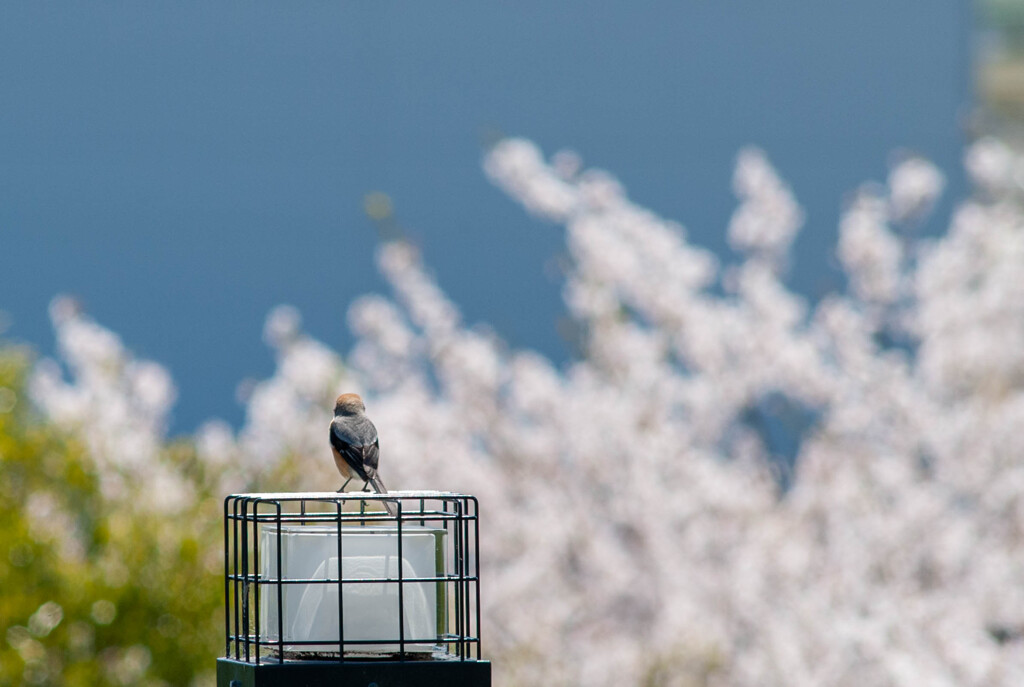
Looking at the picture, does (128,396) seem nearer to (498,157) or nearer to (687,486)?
(498,157)

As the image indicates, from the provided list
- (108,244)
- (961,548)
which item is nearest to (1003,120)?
(961,548)

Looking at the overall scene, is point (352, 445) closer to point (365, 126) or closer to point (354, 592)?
point (354, 592)

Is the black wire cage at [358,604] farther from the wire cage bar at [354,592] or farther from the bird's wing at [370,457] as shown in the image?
the bird's wing at [370,457]

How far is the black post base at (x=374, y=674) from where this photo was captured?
1.32 metres

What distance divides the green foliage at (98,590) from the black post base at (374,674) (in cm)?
254

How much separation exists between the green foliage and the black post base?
254 cm

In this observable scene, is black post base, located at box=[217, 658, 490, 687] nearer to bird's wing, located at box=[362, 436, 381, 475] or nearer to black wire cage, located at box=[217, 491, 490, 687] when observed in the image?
black wire cage, located at box=[217, 491, 490, 687]

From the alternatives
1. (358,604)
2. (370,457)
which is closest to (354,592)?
(358,604)

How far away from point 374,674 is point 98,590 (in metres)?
2.83

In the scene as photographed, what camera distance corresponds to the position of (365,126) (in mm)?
8914

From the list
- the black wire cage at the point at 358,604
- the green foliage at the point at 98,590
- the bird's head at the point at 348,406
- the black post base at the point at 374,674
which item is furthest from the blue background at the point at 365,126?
the black post base at the point at 374,674

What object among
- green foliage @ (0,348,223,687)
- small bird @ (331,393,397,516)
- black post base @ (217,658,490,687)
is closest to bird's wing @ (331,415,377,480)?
small bird @ (331,393,397,516)

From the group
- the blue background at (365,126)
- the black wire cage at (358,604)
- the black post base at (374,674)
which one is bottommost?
the black post base at (374,674)

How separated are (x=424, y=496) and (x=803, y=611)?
3.60 meters
